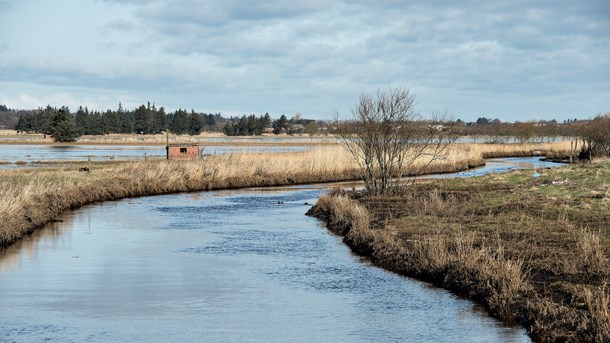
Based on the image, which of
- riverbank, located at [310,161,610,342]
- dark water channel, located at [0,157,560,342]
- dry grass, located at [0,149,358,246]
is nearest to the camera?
riverbank, located at [310,161,610,342]

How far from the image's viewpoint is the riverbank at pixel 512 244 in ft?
40.6

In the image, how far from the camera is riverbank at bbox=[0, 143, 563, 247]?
2558cm

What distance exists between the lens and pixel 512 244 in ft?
58.3

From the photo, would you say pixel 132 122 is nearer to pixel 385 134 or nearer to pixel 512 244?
pixel 385 134

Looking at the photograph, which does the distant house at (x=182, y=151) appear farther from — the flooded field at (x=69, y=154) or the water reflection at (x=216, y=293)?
the water reflection at (x=216, y=293)

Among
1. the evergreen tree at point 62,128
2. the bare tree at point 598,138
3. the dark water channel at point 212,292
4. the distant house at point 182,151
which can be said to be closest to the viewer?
the dark water channel at point 212,292

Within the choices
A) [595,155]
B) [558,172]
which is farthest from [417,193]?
[595,155]

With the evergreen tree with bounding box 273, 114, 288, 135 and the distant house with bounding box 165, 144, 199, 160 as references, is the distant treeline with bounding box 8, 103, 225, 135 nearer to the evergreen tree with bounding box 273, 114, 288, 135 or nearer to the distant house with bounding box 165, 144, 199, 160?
the evergreen tree with bounding box 273, 114, 288, 135

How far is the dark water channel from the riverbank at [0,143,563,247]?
4.64 feet

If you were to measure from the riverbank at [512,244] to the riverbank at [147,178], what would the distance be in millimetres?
10432

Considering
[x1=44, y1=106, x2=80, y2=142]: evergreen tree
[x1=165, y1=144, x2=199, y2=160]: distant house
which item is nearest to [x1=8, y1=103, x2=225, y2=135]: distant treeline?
[x1=44, y1=106, x2=80, y2=142]: evergreen tree

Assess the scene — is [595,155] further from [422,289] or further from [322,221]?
[422,289]

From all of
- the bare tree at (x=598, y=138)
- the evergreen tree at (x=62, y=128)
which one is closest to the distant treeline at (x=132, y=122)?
the evergreen tree at (x=62, y=128)

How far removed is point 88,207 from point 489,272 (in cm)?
2196
